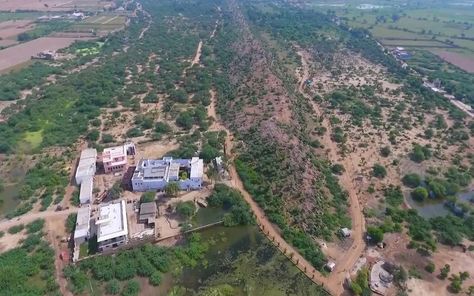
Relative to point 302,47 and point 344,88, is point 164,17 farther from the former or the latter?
point 344,88

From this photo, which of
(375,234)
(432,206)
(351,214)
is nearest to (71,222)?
(351,214)

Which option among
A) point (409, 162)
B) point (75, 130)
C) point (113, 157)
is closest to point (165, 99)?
point (75, 130)

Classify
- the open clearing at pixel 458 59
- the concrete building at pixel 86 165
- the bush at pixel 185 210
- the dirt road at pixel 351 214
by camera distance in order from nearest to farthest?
the dirt road at pixel 351 214 < the bush at pixel 185 210 < the concrete building at pixel 86 165 < the open clearing at pixel 458 59

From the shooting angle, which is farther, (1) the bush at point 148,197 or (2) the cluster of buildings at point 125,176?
(1) the bush at point 148,197

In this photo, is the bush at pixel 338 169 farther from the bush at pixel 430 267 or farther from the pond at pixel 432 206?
the bush at pixel 430 267

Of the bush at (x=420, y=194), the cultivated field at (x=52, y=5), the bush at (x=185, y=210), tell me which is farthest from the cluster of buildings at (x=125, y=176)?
the cultivated field at (x=52, y=5)

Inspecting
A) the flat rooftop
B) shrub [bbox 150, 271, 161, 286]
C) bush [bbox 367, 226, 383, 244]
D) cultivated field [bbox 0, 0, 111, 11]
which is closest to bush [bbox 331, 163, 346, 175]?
bush [bbox 367, 226, 383, 244]

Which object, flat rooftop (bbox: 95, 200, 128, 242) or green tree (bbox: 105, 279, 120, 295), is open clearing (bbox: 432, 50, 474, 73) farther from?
green tree (bbox: 105, 279, 120, 295)
